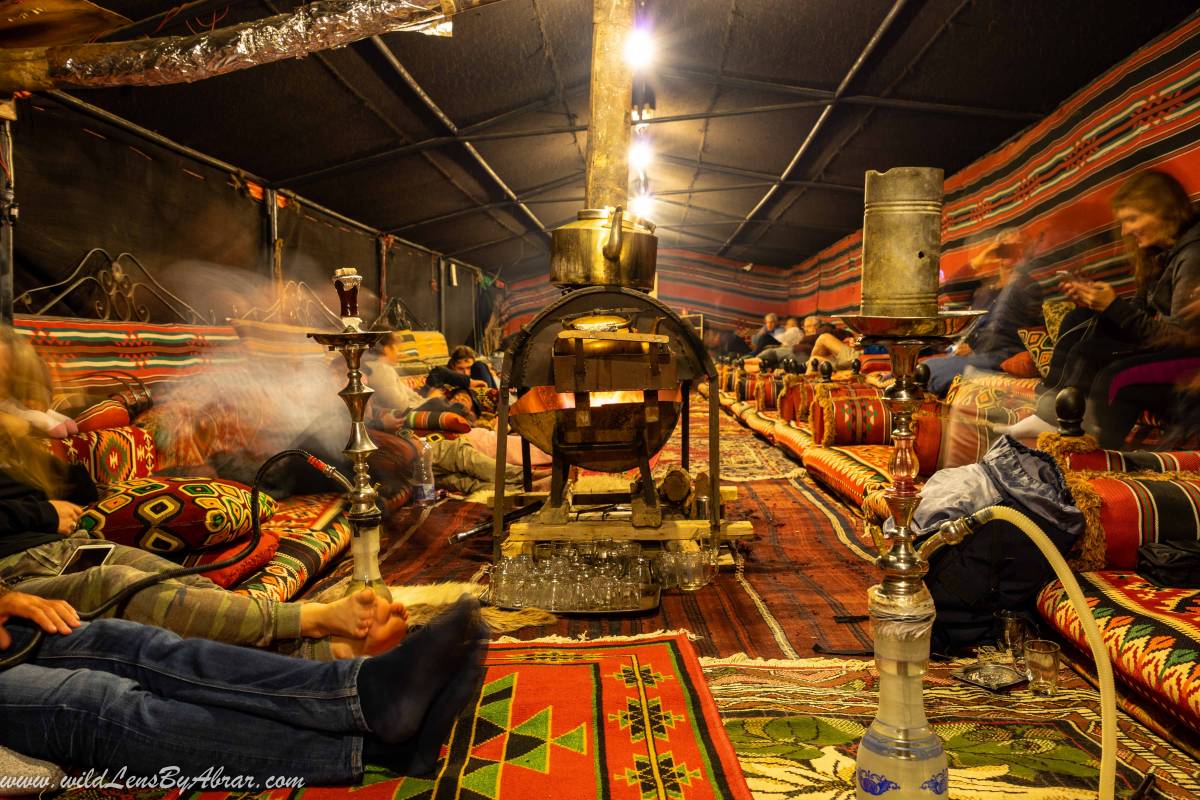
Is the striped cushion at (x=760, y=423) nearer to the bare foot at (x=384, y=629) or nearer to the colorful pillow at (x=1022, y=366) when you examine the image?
the colorful pillow at (x=1022, y=366)

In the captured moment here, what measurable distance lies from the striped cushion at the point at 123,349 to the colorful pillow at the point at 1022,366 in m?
5.58

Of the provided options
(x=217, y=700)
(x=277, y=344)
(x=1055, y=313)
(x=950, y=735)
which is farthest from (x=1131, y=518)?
(x=277, y=344)

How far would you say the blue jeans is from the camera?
170cm

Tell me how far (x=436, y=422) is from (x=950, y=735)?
4.48 meters

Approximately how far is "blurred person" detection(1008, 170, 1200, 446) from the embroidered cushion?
66 cm

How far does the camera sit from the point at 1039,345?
501 cm

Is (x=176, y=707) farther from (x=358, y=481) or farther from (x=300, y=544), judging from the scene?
(x=300, y=544)

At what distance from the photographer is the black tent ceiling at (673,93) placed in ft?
15.8

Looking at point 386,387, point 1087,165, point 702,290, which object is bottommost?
Result: point 386,387

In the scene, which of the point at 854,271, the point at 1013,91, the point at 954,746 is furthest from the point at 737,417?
the point at 954,746

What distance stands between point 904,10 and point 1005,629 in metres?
4.33

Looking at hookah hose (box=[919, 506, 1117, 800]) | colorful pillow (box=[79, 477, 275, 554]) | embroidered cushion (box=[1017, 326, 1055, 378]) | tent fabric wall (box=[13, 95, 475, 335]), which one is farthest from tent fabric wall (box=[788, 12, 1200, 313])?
tent fabric wall (box=[13, 95, 475, 335])

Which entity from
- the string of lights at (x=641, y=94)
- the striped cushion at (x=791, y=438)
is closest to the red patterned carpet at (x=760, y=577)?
the striped cushion at (x=791, y=438)

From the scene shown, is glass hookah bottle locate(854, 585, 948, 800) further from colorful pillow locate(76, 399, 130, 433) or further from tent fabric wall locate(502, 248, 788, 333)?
tent fabric wall locate(502, 248, 788, 333)
